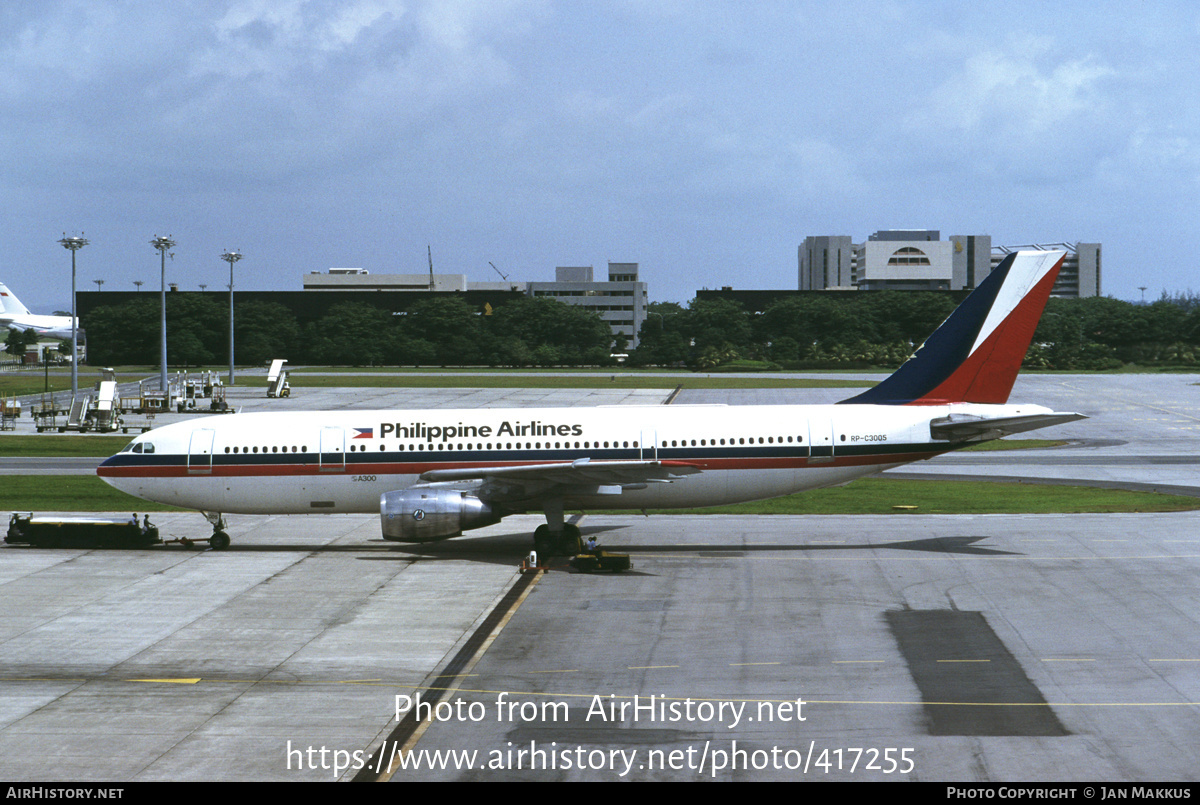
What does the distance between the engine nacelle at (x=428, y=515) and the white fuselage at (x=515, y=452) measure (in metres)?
2.35

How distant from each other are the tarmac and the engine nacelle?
1.21 metres

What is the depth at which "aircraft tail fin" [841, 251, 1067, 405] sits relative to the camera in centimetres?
3794

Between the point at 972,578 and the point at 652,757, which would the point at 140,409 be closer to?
the point at 972,578

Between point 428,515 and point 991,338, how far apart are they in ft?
66.4

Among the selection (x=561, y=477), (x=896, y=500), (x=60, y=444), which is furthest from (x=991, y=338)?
(x=60, y=444)

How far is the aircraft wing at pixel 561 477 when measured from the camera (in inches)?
1344

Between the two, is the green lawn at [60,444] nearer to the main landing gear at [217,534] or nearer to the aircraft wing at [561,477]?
the main landing gear at [217,534]

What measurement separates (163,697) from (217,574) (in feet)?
40.0

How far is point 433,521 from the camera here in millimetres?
34125

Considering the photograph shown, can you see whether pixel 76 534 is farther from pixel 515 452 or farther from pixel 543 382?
pixel 543 382

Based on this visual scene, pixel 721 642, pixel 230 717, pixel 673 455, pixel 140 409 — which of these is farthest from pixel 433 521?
pixel 140 409

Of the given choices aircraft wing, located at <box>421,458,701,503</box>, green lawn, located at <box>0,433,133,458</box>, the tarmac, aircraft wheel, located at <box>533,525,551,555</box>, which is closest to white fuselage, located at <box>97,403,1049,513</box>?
aircraft wing, located at <box>421,458,701,503</box>

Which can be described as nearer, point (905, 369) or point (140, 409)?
point (905, 369)

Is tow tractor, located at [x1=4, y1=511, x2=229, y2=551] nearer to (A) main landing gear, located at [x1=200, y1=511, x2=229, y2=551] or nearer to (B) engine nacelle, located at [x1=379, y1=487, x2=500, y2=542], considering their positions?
(A) main landing gear, located at [x1=200, y1=511, x2=229, y2=551]
